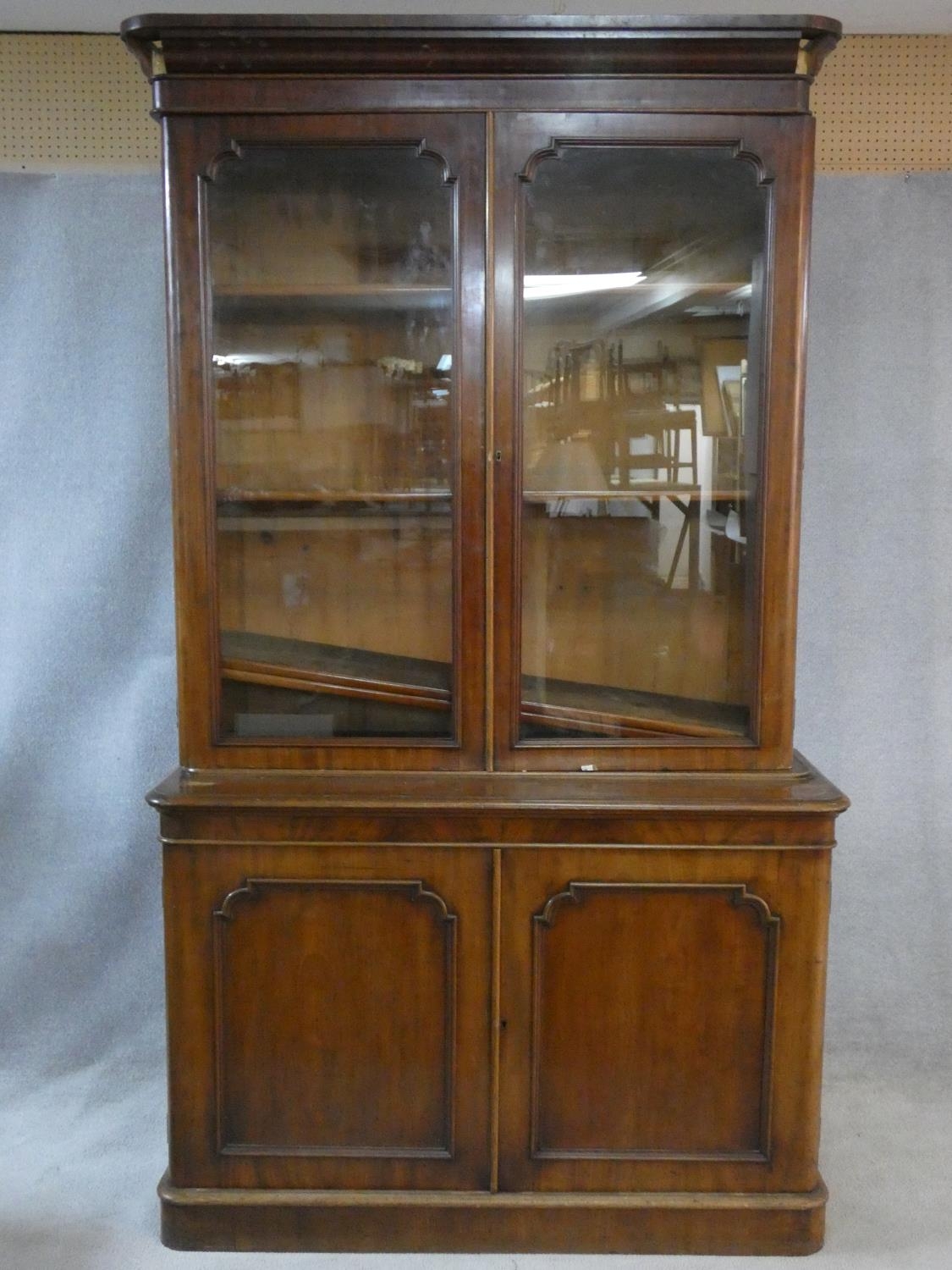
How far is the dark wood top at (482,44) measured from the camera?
5.88 ft

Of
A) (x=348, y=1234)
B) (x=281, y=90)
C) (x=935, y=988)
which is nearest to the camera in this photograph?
(x=281, y=90)

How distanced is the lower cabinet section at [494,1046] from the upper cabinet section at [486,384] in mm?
196

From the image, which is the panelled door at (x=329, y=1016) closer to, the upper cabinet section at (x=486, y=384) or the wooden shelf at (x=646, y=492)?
the upper cabinet section at (x=486, y=384)

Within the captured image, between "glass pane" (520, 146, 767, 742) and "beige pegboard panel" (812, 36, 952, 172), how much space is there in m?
0.71

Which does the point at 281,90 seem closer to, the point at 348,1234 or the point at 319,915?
the point at 319,915

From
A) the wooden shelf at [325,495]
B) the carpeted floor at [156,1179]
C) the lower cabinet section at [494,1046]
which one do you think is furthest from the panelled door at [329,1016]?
the wooden shelf at [325,495]

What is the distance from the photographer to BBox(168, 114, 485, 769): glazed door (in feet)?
6.19

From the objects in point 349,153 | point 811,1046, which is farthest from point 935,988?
point 349,153

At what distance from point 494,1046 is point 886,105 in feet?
6.69

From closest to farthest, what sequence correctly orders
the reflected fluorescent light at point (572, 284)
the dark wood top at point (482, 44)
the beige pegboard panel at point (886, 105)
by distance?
the dark wood top at point (482, 44), the reflected fluorescent light at point (572, 284), the beige pegboard panel at point (886, 105)

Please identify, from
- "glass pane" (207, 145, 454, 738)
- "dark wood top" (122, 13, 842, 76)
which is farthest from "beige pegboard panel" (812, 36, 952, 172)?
"glass pane" (207, 145, 454, 738)

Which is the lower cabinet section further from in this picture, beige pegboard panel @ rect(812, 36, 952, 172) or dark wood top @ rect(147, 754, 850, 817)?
beige pegboard panel @ rect(812, 36, 952, 172)

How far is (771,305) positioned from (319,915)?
49.5 inches

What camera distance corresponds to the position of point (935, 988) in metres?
2.56
